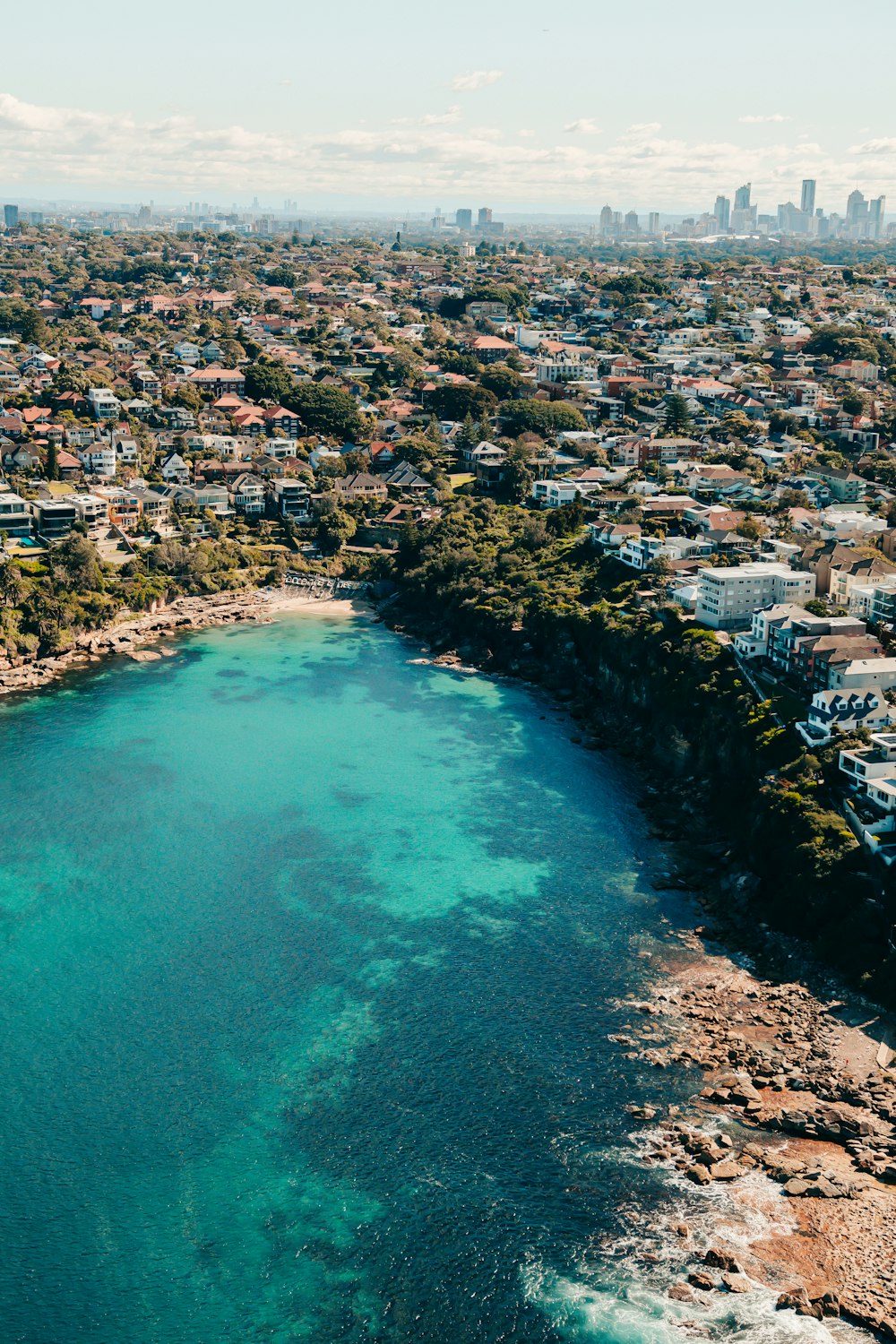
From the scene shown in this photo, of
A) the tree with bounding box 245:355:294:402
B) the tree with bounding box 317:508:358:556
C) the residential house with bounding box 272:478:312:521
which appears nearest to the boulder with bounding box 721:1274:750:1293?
the tree with bounding box 317:508:358:556

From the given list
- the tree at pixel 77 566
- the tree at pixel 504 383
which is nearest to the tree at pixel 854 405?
the tree at pixel 504 383

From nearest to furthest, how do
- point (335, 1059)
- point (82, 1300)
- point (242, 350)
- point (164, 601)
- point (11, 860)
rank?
point (82, 1300)
point (335, 1059)
point (11, 860)
point (164, 601)
point (242, 350)

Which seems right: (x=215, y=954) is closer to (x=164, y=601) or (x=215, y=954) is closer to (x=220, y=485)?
(x=164, y=601)

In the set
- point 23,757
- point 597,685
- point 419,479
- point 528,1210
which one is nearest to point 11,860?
point 23,757

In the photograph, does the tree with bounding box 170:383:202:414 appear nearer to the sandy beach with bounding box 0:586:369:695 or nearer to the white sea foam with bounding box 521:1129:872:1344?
the sandy beach with bounding box 0:586:369:695

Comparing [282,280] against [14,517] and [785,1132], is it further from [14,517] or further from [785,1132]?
[785,1132]

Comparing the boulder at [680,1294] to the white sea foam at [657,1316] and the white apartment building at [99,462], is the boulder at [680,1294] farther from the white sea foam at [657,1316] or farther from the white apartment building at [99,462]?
the white apartment building at [99,462]
